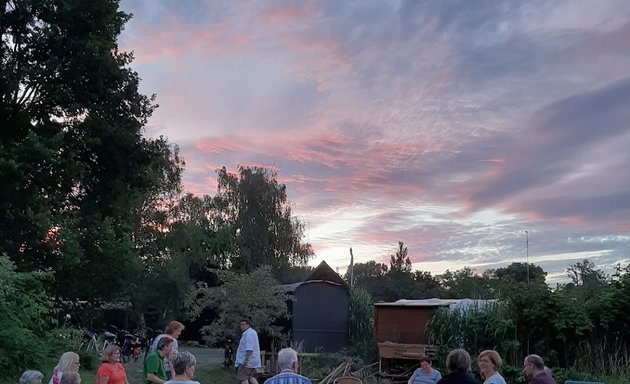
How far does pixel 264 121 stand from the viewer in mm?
19844

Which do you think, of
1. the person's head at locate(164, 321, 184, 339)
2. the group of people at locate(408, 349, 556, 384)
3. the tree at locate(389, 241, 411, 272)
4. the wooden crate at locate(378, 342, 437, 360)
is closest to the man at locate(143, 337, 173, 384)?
the person's head at locate(164, 321, 184, 339)

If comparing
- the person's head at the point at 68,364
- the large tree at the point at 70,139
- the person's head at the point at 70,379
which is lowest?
the person's head at the point at 70,379

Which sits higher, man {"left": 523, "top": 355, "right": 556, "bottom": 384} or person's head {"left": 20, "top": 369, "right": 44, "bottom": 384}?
man {"left": 523, "top": 355, "right": 556, "bottom": 384}

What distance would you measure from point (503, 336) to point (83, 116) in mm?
12545

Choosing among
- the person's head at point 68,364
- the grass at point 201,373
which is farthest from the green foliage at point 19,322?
the person's head at point 68,364

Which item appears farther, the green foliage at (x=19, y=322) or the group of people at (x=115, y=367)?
the green foliage at (x=19, y=322)

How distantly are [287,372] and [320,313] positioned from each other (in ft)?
59.0

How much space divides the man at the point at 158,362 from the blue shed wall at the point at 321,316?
48.1 ft

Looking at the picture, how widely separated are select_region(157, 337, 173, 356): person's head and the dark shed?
1459 cm

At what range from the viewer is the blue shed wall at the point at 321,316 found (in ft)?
73.4

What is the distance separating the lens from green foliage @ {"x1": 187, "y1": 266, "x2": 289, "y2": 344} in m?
20.1

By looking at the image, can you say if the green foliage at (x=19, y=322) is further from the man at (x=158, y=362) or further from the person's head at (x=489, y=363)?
the person's head at (x=489, y=363)

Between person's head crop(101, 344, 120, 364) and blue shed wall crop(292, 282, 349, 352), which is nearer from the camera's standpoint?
person's head crop(101, 344, 120, 364)

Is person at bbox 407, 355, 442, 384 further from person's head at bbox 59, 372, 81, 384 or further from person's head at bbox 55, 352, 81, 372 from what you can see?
person's head at bbox 59, 372, 81, 384
